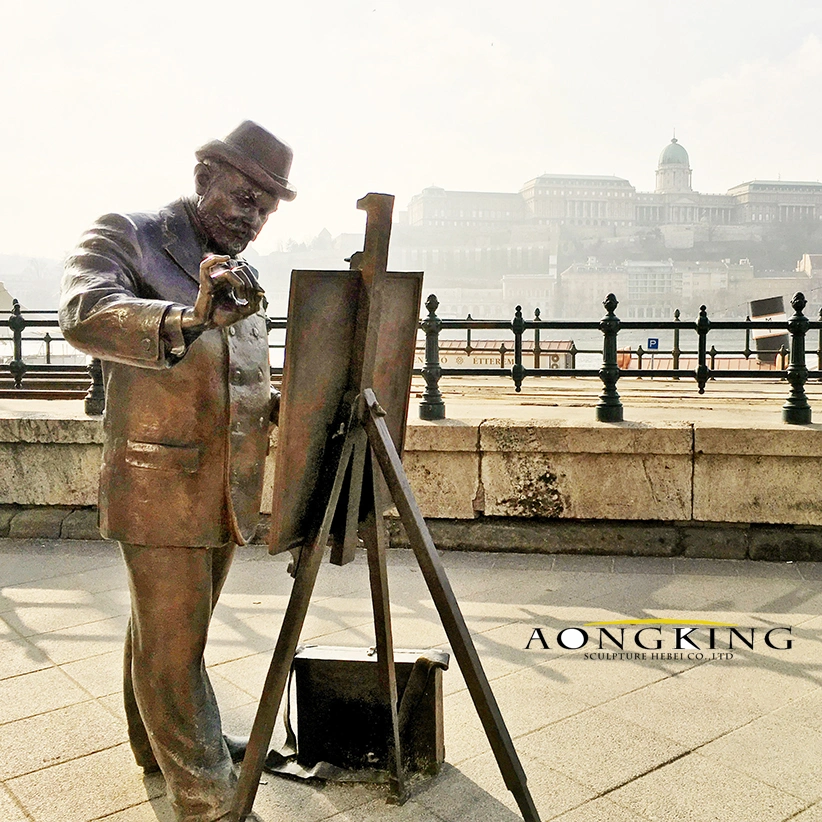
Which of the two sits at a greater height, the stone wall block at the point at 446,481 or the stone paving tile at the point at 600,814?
the stone wall block at the point at 446,481

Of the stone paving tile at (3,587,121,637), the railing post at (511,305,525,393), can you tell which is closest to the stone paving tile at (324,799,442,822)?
the stone paving tile at (3,587,121,637)

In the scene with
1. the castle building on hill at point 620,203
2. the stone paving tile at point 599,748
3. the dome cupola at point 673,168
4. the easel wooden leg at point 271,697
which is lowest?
the stone paving tile at point 599,748

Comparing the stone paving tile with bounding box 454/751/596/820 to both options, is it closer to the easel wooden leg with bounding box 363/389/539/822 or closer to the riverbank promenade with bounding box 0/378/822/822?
the riverbank promenade with bounding box 0/378/822/822

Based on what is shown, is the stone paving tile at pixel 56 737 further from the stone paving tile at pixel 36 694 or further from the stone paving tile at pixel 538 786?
the stone paving tile at pixel 538 786

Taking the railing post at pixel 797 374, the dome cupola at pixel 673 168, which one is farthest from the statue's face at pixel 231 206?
the dome cupola at pixel 673 168

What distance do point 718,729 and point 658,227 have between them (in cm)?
11931

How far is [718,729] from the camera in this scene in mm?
3125

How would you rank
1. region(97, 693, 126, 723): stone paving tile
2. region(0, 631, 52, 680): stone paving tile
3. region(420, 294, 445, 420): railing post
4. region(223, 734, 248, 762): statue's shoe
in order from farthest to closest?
region(420, 294, 445, 420): railing post
region(0, 631, 52, 680): stone paving tile
region(97, 693, 126, 723): stone paving tile
region(223, 734, 248, 762): statue's shoe

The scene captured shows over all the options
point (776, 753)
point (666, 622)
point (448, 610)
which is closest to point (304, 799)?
point (448, 610)

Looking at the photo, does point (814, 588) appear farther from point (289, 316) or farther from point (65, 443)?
point (65, 443)

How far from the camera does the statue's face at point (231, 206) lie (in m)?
2.41

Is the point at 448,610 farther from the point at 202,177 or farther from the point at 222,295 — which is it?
the point at 202,177

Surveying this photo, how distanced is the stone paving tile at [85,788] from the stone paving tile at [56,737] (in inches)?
2.5

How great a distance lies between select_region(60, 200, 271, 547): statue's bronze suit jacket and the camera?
92.6 inches
